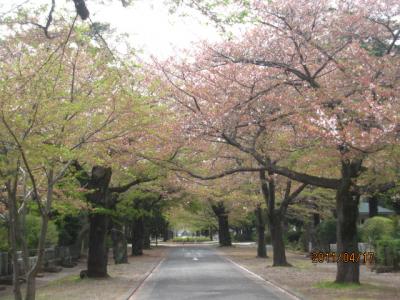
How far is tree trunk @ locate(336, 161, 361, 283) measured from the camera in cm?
1684

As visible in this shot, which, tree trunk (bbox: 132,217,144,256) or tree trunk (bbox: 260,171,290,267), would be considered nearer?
tree trunk (bbox: 260,171,290,267)

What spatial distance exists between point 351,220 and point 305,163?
234 cm

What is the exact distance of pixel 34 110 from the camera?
9141 mm

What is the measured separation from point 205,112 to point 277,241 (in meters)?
14.1

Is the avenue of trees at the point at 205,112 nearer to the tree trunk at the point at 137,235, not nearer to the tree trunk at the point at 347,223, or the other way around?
the tree trunk at the point at 347,223

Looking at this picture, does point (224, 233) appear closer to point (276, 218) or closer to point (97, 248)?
point (276, 218)

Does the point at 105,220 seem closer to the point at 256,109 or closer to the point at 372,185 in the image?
the point at 256,109

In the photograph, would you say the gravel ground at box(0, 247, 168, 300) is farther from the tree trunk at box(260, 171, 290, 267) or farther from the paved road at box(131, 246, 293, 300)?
the tree trunk at box(260, 171, 290, 267)

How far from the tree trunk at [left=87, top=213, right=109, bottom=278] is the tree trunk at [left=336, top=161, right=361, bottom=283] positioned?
925cm

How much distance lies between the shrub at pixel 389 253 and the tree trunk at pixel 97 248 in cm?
1195

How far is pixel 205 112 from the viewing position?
16438 mm
